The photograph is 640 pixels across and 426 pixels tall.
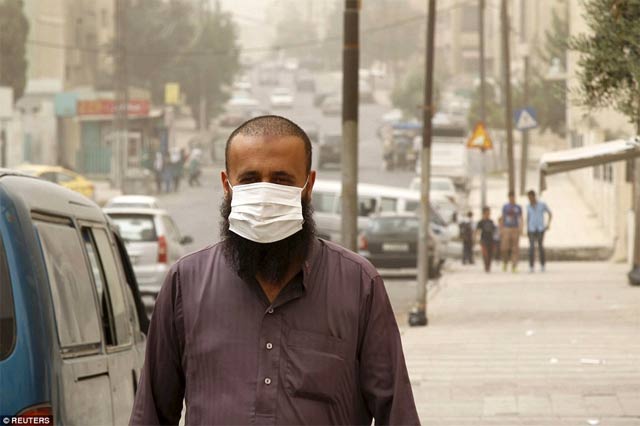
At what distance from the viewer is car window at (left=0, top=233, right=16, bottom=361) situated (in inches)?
207

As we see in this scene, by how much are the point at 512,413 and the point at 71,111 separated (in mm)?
63055

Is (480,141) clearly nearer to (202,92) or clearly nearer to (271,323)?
(271,323)

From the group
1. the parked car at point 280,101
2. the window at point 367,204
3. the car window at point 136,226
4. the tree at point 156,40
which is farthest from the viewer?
the parked car at point 280,101

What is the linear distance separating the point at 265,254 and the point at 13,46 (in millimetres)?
67129

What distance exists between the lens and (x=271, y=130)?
13.2ft

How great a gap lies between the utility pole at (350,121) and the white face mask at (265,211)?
43.5 feet

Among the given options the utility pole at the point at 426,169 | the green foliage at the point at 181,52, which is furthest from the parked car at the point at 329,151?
the utility pole at the point at 426,169

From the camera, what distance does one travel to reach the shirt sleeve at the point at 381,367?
403 centimetres

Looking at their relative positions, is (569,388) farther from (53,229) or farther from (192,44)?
(192,44)

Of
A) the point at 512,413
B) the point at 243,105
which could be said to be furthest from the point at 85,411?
the point at 243,105

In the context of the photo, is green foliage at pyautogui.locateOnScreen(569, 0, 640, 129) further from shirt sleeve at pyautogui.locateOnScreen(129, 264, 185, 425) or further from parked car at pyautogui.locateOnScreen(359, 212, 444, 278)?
parked car at pyautogui.locateOnScreen(359, 212, 444, 278)

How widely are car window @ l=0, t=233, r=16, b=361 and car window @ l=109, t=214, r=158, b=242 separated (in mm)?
17675

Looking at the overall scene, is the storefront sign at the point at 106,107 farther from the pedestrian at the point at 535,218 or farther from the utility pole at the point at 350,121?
the utility pole at the point at 350,121

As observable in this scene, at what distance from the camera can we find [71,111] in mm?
73250
